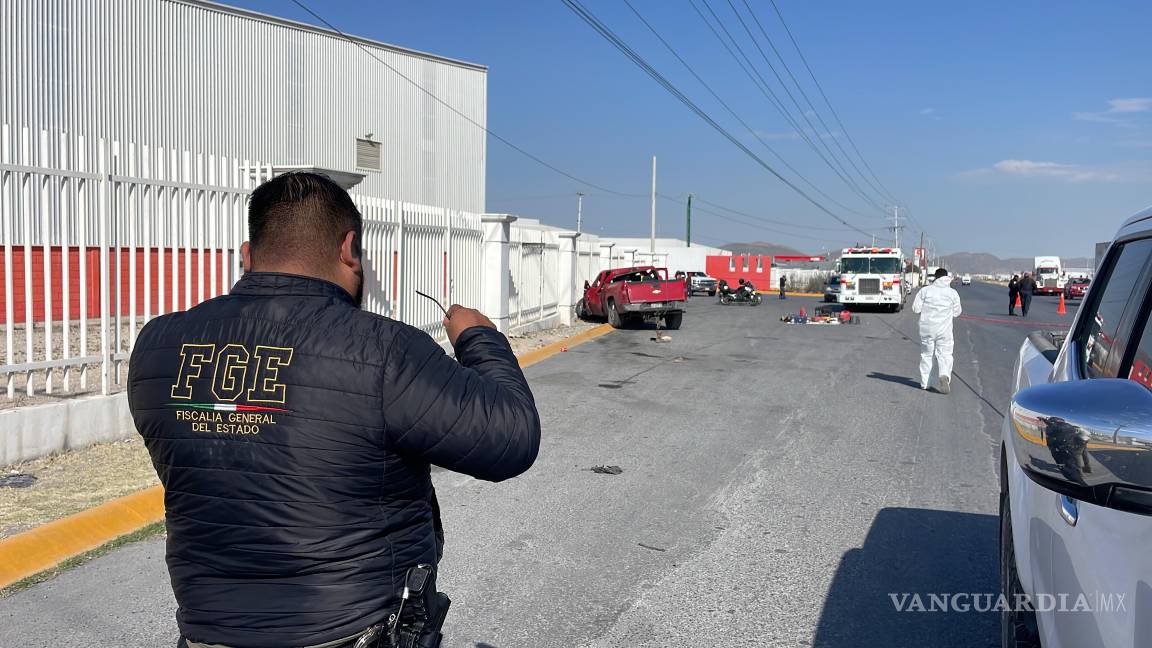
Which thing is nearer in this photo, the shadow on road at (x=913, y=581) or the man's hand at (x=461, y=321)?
the man's hand at (x=461, y=321)

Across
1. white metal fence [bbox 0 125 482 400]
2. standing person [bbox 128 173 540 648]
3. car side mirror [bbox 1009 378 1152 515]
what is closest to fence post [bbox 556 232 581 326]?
white metal fence [bbox 0 125 482 400]

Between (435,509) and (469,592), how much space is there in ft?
9.17

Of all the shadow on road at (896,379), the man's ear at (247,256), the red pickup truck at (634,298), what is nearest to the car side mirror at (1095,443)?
the man's ear at (247,256)

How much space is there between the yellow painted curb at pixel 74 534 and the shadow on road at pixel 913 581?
14.1 ft

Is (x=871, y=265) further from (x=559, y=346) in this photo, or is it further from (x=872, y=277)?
(x=559, y=346)

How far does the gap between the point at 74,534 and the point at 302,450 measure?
463 cm

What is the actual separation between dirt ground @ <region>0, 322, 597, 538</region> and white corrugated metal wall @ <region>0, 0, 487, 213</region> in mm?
15377

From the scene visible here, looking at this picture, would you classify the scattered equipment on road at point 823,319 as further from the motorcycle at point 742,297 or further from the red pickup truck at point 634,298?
the motorcycle at point 742,297

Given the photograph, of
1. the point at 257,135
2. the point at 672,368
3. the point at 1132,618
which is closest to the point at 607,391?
the point at 672,368

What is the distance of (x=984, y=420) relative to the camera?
10.7 metres

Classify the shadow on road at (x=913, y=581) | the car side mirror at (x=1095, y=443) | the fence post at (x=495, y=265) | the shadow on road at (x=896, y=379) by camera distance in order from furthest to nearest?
the fence post at (x=495, y=265), the shadow on road at (x=896, y=379), the shadow on road at (x=913, y=581), the car side mirror at (x=1095, y=443)

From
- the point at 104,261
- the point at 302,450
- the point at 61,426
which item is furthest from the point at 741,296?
the point at 302,450

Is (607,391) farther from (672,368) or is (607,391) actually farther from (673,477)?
(673,477)

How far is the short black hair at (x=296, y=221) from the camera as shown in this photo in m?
2.15
